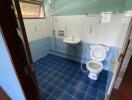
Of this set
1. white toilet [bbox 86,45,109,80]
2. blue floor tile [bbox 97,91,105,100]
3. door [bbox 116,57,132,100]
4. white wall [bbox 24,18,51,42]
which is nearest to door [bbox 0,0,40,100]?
door [bbox 116,57,132,100]

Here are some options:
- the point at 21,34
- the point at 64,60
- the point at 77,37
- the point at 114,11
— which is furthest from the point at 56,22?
the point at 21,34

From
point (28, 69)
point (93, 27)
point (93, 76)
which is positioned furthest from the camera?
point (93, 27)

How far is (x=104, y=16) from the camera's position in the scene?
2018 mm

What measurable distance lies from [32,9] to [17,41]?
101 inches

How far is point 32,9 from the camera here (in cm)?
272

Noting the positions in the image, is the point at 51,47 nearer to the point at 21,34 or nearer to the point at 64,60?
the point at 64,60

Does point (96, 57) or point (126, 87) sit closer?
point (126, 87)

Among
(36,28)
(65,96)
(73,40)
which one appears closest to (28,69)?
(65,96)

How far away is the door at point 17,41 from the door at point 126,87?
2.20 feet

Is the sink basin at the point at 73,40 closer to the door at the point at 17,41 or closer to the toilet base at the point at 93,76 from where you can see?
the toilet base at the point at 93,76

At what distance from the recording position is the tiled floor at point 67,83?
1690 mm

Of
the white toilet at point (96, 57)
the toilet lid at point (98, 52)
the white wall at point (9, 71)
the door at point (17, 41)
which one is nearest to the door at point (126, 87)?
the door at point (17, 41)

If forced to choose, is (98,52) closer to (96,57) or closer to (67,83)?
(96,57)

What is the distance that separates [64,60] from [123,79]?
2.51 m
